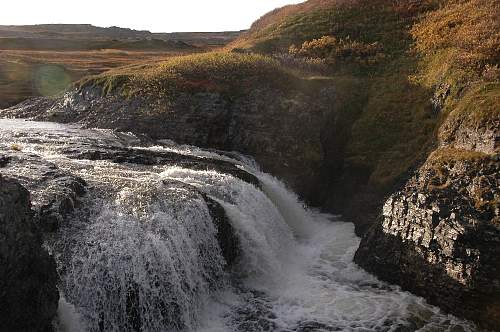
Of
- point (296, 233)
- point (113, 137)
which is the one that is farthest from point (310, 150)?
point (113, 137)

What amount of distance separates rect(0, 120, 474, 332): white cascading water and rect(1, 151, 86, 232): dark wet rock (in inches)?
20.8

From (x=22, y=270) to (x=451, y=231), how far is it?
1640 cm

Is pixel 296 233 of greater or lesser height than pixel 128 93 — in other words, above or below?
below

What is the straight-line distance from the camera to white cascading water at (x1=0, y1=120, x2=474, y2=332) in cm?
1697

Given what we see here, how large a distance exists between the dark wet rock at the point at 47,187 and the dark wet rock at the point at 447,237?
14.6 metres

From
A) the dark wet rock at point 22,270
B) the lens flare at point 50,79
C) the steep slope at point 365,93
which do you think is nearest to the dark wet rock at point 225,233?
the dark wet rock at point 22,270

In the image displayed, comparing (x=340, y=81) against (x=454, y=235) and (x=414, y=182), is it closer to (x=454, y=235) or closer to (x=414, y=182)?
(x=414, y=182)

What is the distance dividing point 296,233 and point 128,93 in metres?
22.5

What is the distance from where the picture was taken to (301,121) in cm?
3672

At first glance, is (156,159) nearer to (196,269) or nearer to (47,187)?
(47,187)

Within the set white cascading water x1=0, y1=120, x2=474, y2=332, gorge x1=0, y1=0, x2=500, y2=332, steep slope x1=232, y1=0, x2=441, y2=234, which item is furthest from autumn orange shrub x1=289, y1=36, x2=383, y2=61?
white cascading water x1=0, y1=120, x2=474, y2=332

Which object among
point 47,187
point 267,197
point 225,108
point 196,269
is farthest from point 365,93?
point 47,187

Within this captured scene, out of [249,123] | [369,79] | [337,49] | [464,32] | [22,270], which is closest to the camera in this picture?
[22,270]

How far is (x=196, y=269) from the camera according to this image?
19969 millimetres
